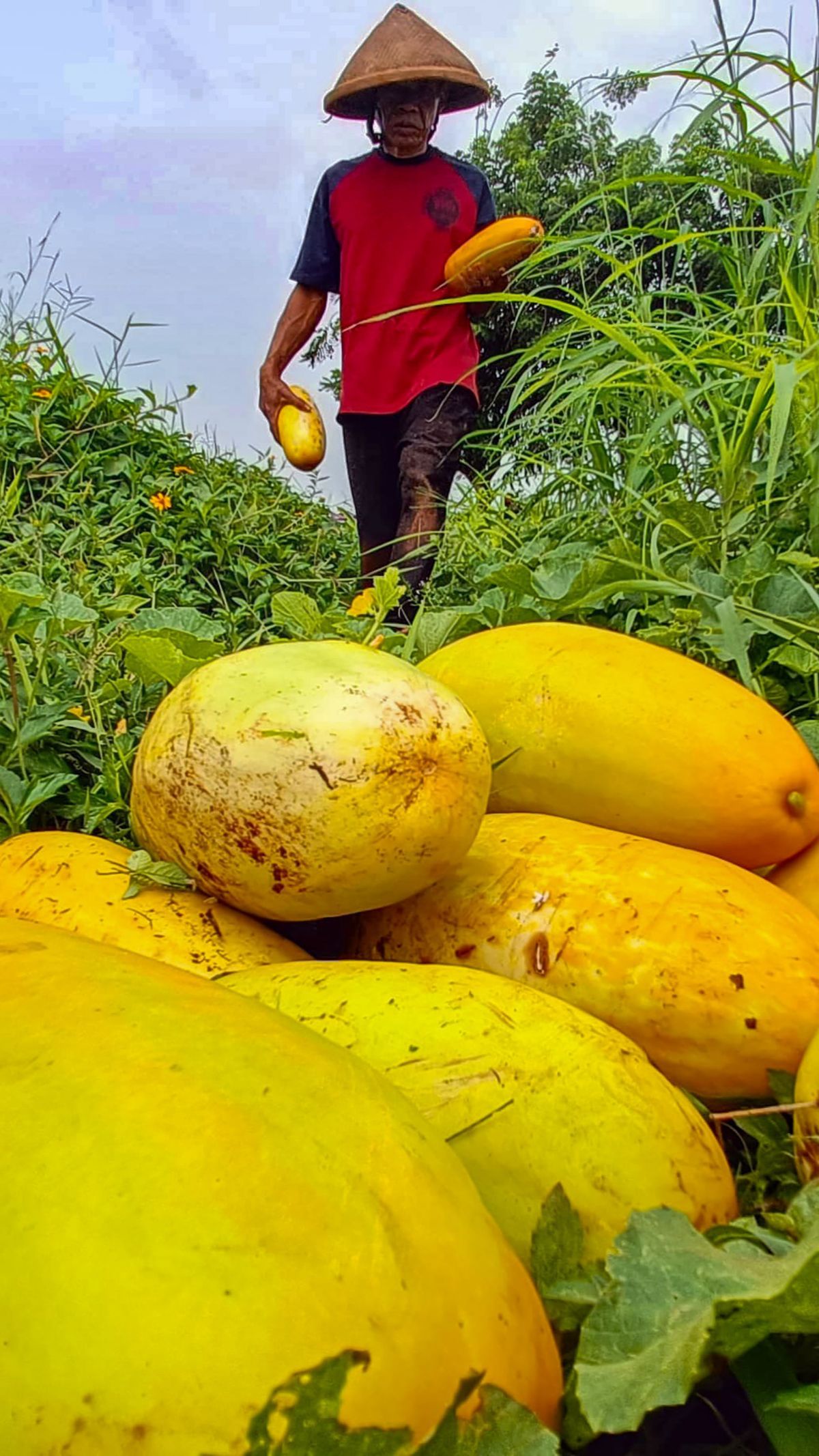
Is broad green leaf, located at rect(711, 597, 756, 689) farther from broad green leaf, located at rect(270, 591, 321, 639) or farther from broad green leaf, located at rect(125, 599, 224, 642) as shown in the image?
broad green leaf, located at rect(125, 599, 224, 642)

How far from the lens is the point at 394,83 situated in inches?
169

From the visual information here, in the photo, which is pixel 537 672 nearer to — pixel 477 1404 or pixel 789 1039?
pixel 789 1039

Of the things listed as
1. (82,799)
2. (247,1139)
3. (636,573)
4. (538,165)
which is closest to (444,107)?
(636,573)

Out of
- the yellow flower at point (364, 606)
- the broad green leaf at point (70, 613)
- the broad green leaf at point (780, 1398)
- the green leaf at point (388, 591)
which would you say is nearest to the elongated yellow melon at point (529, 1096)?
the broad green leaf at point (780, 1398)

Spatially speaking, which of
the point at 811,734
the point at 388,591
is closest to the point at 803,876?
the point at 811,734

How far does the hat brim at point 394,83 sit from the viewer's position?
427 centimetres

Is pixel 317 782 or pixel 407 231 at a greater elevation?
pixel 407 231

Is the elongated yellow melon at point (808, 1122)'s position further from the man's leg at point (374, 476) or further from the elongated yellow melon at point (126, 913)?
the man's leg at point (374, 476)

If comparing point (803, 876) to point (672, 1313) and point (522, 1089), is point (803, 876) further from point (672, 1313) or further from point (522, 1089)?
point (672, 1313)

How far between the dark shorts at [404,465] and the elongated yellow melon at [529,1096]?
120 inches

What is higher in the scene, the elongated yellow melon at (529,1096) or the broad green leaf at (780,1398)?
the elongated yellow melon at (529,1096)

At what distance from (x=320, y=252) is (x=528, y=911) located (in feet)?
14.2

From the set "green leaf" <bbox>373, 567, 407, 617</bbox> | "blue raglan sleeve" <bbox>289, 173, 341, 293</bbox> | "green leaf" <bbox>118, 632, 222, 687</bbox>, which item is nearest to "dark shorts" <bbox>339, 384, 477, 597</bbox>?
"blue raglan sleeve" <bbox>289, 173, 341, 293</bbox>

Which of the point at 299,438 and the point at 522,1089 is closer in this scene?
the point at 522,1089
